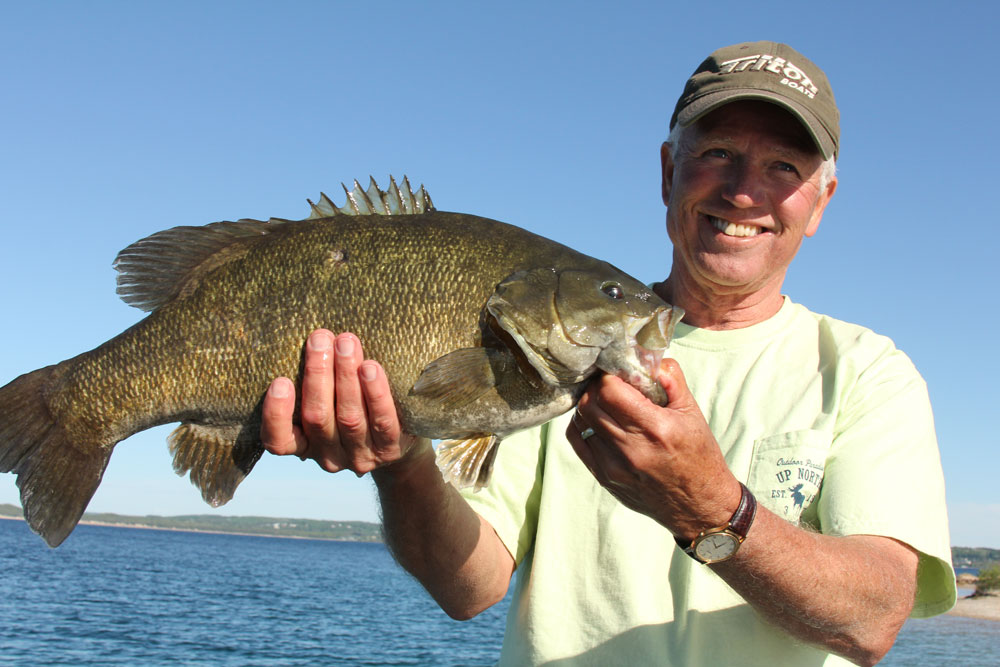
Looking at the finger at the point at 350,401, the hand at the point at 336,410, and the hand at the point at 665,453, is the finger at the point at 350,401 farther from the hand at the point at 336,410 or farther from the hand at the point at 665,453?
the hand at the point at 665,453

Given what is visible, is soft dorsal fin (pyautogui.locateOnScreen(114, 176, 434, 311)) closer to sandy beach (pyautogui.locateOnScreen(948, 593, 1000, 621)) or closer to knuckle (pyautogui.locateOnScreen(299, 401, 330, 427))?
knuckle (pyautogui.locateOnScreen(299, 401, 330, 427))

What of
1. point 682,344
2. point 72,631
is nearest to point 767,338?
point 682,344

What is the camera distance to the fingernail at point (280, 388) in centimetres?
294

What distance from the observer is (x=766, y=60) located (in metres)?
3.83

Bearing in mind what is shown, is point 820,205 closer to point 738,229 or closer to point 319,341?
point 738,229

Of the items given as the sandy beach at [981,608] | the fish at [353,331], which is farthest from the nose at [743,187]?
the sandy beach at [981,608]

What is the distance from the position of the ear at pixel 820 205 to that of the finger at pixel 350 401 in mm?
2454

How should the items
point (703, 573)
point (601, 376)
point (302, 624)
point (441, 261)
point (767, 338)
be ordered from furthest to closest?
point (302, 624)
point (767, 338)
point (703, 573)
point (441, 261)
point (601, 376)

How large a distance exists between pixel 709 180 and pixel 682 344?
31.7 inches

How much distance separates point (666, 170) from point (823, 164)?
86cm

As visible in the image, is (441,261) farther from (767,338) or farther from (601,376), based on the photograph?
(767,338)

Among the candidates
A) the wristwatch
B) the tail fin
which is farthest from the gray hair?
the tail fin

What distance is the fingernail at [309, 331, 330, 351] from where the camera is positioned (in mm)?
2906

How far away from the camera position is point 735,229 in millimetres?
3777
